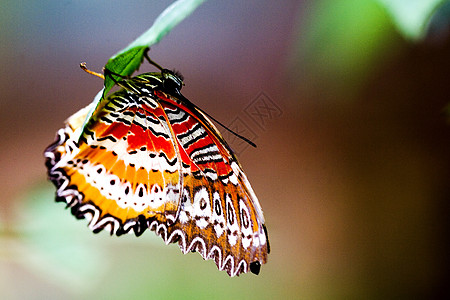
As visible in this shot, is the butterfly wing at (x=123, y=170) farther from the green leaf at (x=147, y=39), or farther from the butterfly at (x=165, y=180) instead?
the green leaf at (x=147, y=39)

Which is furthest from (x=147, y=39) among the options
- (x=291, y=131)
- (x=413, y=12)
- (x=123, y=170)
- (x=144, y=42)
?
(x=291, y=131)

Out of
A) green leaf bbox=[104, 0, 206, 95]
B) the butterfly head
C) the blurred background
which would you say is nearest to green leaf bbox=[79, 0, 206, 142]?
green leaf bbox=[104, 0, 206, 95]

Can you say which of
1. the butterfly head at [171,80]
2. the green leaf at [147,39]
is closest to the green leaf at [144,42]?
the green leaf at [147,39]

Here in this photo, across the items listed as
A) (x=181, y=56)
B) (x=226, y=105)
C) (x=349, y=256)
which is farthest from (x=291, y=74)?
(x=349, y=256)

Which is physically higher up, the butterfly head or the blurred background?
the blurred background

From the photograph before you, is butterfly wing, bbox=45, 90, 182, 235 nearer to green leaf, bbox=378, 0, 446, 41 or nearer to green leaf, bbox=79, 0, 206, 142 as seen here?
green leaf, bbox=79, 0, 206, 142

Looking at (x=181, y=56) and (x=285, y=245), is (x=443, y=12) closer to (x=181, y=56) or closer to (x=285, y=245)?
(x=181, y=56)

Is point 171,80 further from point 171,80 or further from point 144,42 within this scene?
point 144,42
